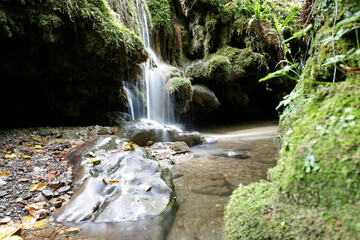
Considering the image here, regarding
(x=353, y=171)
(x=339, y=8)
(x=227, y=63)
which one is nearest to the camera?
(x=353, y=171)

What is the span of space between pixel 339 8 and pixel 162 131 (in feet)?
17.3

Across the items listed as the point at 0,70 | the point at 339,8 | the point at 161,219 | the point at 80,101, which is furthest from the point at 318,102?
the point at 80,101

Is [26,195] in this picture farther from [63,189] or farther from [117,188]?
[117,188]

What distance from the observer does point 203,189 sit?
2820 mm

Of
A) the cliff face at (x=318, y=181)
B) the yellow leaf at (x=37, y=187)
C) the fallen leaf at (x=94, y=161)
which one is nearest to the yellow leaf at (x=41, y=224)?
the yellow leaf at (x=37, y=187)

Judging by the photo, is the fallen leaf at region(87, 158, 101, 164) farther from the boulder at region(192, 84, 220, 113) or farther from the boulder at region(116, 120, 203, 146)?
the boulder at region(192, 84, 220, 113)

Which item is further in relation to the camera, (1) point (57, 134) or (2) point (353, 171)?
(1) point (57, 134)

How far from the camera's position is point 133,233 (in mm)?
1812

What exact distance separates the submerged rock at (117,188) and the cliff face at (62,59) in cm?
337

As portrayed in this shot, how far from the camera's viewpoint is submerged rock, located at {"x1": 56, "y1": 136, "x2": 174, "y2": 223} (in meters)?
2.08

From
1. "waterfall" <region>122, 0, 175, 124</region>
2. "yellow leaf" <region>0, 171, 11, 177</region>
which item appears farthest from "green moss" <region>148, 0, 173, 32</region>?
"yellow leaf" <region>0, 171, 11, 177</region>

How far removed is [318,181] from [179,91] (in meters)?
8.67

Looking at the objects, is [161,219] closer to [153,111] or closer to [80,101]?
[80,101]

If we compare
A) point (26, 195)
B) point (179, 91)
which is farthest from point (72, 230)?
point (179, 91)
